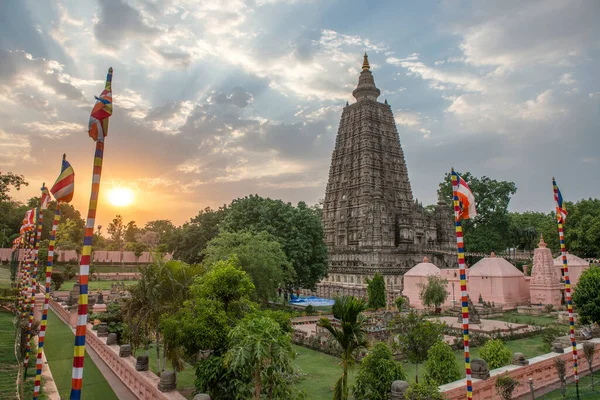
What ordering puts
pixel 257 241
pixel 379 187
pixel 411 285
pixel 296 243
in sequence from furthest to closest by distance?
1. pixel 379 187
2. pixel 411 285
3. pixel 296 243
4. pixel 257 241

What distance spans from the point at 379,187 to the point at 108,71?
53.3 m

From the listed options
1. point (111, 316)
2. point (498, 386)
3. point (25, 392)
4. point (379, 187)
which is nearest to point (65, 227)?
point (379, 187)

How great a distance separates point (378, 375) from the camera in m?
10.1

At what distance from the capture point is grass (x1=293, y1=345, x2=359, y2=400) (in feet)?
46.9

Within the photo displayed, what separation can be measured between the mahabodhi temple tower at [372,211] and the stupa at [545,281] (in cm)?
1650

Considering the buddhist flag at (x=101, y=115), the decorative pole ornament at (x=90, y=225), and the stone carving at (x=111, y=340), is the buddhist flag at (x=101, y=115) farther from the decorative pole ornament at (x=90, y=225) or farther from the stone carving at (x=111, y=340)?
the stone carving at (x=111, y=340)

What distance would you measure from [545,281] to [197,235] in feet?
115

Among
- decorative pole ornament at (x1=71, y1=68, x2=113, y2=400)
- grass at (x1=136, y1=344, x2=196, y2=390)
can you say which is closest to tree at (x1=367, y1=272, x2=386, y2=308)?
grass at (x1=136, y1=344, x2=196, y2=390)

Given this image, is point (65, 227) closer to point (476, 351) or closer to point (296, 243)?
point (296, 243)

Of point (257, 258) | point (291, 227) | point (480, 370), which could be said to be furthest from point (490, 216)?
point (480, 370)

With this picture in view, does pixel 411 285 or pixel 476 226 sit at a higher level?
pixel 476 226

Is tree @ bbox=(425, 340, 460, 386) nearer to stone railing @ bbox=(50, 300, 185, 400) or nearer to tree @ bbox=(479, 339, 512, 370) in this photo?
tree @ bbox=(479, 339, 512, 370)

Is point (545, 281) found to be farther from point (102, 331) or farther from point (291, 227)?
point (102, 331)

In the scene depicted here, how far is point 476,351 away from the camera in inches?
815
